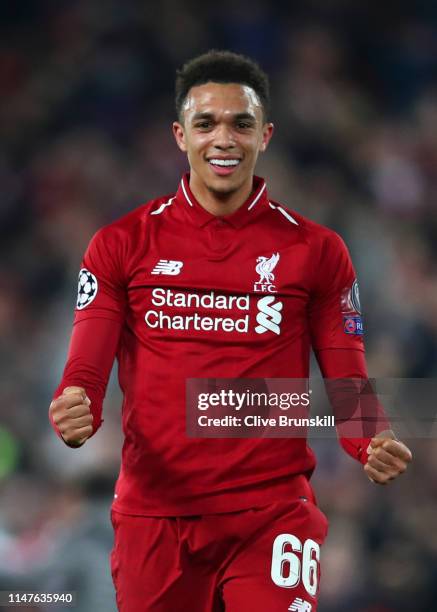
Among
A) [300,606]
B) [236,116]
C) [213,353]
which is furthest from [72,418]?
[236,116]

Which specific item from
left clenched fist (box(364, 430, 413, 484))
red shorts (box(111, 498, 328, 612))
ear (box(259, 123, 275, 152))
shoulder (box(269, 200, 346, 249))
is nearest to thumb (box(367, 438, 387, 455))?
left clenched fist (box(364, 430, 413, 484))

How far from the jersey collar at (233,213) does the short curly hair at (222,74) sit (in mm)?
222

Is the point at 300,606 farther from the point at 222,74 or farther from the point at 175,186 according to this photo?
the point at 175,186

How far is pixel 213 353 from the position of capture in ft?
8.65

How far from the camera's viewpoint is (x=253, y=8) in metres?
5.85

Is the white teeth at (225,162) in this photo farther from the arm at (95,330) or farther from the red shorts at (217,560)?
the red shorts at (217,560)

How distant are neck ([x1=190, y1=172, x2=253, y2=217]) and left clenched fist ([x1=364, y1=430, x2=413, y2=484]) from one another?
783 mm

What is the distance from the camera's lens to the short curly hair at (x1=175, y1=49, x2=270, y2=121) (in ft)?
9.34

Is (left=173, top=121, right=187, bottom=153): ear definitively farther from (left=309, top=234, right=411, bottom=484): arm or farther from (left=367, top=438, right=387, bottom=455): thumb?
(left=367, top=438, right=387, bottom=455): thumb

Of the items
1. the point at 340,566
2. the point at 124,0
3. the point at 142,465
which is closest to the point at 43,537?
the point at 340,566

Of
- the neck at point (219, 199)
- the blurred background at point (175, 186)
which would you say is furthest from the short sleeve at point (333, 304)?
the blurred background at point (175, 186)

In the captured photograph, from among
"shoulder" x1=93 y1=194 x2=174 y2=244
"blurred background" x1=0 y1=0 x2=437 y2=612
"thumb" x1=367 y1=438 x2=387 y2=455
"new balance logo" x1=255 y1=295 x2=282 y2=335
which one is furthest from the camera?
"blurred background" x1=0 y1=0 x2=437 y2=612

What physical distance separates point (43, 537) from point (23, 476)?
1.12 feet

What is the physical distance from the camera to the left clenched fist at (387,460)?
8.18 ft
